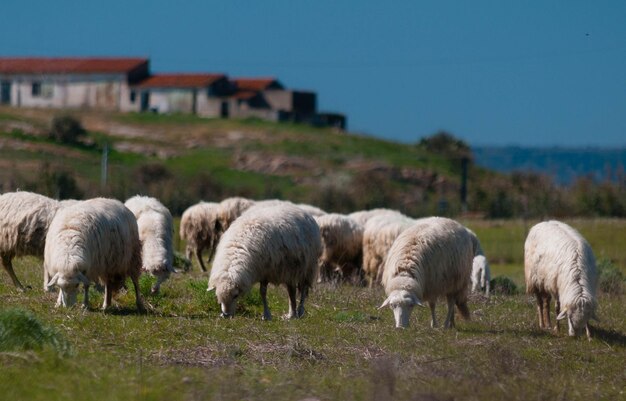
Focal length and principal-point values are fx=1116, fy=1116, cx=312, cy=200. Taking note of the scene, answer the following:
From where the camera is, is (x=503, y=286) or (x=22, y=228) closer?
(x=22, y=228)

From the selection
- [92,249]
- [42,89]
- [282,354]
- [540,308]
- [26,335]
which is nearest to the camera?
[26,335]

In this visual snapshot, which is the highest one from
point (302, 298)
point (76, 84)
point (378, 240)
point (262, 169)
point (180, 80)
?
point (180, 80)

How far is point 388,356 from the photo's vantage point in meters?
12.4

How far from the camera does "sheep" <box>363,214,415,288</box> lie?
23.6 m

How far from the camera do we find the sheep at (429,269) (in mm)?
16141

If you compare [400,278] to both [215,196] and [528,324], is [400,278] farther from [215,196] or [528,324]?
[215,196]

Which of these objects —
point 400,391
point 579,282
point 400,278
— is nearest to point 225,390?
point 400,391

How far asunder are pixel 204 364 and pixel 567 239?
7727 millimetres

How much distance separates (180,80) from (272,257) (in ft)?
285

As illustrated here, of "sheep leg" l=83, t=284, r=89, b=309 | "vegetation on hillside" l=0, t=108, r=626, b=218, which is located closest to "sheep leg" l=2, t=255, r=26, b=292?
"sheep leg" l=83, t=284, r=89, b=309

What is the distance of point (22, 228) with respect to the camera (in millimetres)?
18109

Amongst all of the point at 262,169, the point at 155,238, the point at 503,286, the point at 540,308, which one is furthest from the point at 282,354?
the point at 262,169

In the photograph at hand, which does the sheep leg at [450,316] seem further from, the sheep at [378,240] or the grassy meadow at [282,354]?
the sheep at [378,240]

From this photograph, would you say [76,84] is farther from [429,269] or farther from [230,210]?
[429,269]
